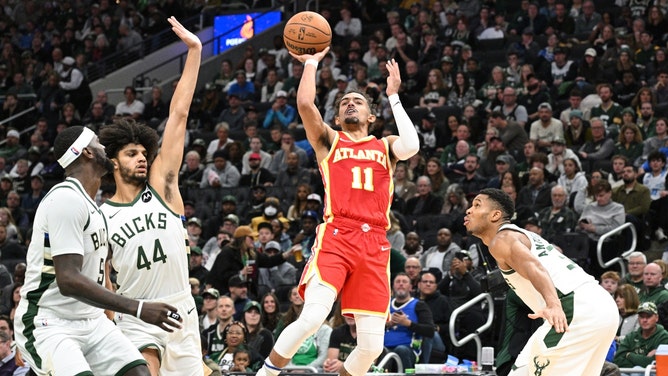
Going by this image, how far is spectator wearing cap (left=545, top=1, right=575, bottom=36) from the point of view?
2112cm

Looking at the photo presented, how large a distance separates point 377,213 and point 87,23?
2100 centimetres

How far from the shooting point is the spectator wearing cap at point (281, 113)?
70.1 ft

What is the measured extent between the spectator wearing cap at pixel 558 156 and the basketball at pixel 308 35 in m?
7.63

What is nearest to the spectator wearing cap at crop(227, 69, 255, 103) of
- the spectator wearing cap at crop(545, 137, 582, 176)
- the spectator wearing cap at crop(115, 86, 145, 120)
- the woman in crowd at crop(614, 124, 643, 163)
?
the spectator wearing cap at crop(115, 86, 145, 120)

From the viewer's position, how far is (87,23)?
28375 mm

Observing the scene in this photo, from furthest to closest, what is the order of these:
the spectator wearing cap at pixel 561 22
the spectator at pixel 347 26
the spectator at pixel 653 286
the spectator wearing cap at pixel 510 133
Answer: the spectator at pixel 347 26 < the spectator wearing cap at pixel 561 22 < the spectator wearing cap at pixel 510 133 < the spectator at pixel 653 286

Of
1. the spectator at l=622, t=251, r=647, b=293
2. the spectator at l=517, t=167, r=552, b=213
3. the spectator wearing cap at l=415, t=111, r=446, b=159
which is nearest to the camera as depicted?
the spectator at l=622, t=251, r=647, b=293

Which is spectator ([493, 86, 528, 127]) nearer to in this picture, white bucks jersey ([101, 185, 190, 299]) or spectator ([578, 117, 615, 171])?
spectator ([578, 117, 615, 171])

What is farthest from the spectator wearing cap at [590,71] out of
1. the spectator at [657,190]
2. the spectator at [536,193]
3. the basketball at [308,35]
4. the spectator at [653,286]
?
the basketball at [308,35]

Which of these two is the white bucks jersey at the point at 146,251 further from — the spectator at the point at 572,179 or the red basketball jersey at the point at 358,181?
the spectator at the point at 572,179

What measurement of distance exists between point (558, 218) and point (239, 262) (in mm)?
4590

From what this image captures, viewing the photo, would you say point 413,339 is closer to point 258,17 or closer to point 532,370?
point 532,370

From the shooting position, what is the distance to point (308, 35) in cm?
971

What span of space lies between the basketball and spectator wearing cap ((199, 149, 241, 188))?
9.94 m
